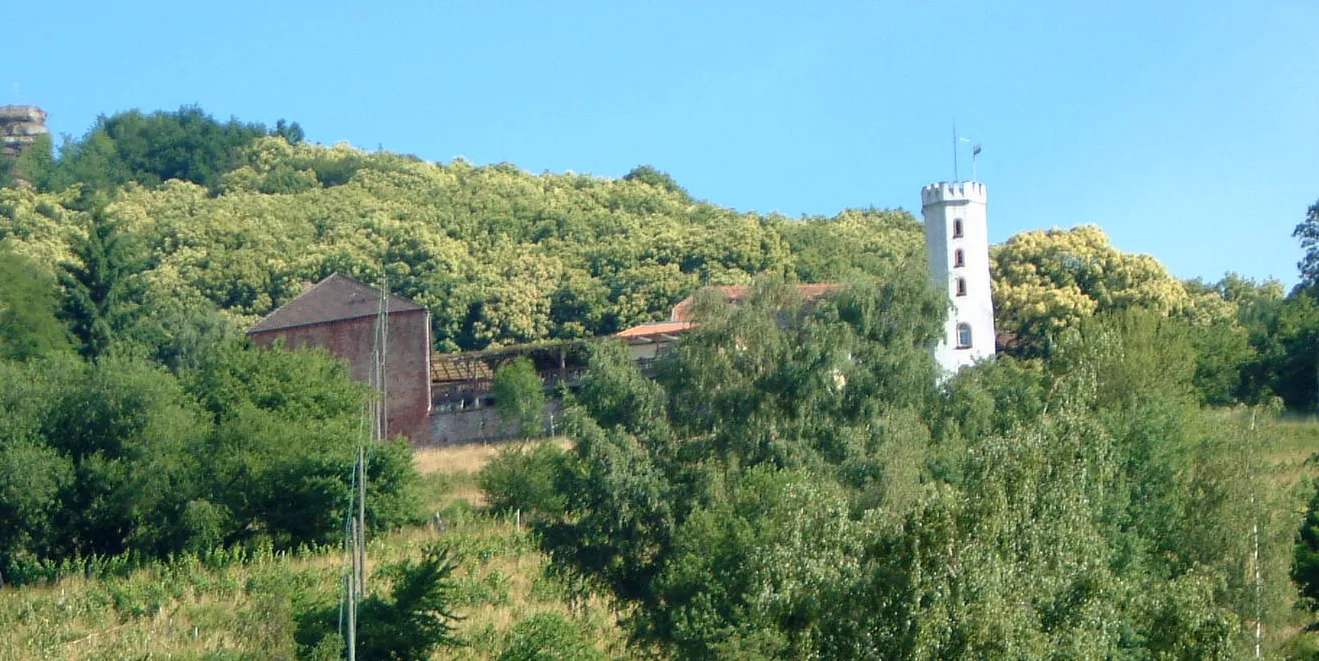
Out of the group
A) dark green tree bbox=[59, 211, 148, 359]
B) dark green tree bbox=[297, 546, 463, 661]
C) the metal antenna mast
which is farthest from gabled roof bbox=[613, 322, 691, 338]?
A: dark green tree bbox=[297, 546, 463, 661]

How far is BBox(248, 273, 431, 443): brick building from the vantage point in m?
50.4

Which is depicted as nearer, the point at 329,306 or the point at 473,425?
the point at 473,425

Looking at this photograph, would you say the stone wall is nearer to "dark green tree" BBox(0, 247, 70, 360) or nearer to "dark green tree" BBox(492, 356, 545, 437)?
"dark green tree" BBox(492, 356, 545, 437)

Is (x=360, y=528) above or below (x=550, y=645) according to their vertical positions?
above

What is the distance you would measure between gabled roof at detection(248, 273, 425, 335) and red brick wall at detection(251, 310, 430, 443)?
0.80 feet

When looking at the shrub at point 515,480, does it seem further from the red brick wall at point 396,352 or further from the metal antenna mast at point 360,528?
the red brick wall at point 396,352

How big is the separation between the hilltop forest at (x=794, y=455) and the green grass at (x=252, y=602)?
0.99 meters

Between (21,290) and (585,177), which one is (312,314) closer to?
(21,290)

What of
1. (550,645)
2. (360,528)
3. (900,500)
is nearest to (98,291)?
(550,645)

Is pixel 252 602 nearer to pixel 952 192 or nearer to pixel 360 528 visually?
pixel 360 528

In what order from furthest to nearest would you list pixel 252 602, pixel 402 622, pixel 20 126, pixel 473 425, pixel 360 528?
pixel 20 126 → pixel 473 425 → pixel 252 602 → pixel 402 622 → pixel 360 528

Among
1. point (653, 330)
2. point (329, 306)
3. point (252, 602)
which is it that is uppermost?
point (329, 306)

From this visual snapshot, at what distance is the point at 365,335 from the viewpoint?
5422cm

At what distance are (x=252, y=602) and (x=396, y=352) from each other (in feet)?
78.2
